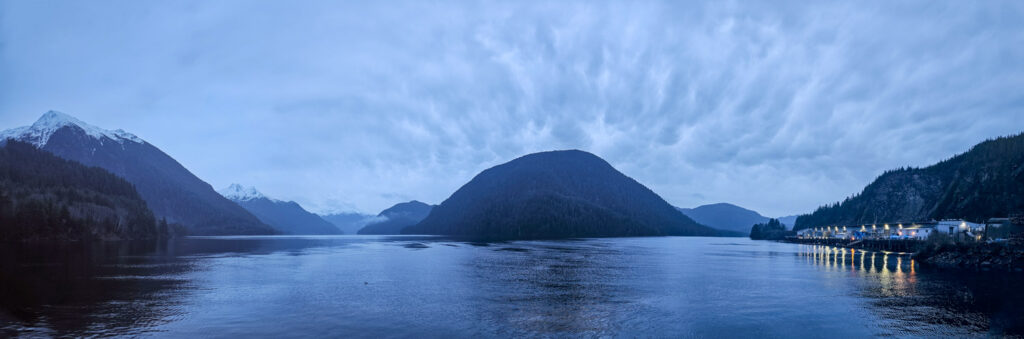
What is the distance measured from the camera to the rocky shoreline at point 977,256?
304 feet

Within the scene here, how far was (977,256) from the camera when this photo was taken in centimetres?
9862

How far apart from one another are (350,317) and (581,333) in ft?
61.0

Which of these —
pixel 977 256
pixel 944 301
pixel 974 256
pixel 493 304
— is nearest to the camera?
pixel 493 304

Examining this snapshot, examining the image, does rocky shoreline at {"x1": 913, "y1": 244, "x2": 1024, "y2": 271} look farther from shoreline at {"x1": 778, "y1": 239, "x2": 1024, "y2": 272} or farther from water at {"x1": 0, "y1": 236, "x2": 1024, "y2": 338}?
water at {"x1": 0, "y1": 236, "x2": 1024, "y2": 338}

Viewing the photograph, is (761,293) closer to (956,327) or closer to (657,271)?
(956,327)

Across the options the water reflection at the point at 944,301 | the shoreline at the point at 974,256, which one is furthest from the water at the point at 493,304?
the shoreline at the point at 974,256

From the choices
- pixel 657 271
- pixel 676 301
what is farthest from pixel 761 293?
pixel 657 271

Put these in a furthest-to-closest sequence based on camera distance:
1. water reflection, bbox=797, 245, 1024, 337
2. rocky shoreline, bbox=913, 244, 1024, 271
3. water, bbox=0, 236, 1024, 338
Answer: rocky shoreline, bbox=913, 244, 1024, 271
water reflection, bbox=797, 245, 1024, 337
water, bbox=0, 236, 1024, 338

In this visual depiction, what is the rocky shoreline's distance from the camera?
92.6 meters

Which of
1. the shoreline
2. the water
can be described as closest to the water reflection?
the water

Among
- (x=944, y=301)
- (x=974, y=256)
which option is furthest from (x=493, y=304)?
(x=974, y=256)

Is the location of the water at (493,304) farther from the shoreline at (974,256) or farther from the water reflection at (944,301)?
the shoreline at (974,256)

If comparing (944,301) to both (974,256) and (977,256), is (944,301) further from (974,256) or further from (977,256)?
(974,256)

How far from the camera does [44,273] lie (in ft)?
227
